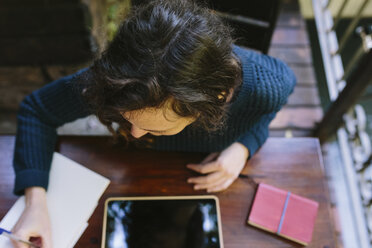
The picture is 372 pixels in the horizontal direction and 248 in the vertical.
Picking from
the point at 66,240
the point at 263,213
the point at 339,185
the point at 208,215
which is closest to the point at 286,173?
the point at 263,213

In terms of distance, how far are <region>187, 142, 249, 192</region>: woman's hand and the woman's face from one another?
9.7 inches

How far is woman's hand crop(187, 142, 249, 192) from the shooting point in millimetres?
885

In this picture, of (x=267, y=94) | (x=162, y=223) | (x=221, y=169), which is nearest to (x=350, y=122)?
(x=267, y=94)

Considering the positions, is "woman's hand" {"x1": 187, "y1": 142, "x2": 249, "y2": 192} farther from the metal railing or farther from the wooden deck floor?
the wooden deck floor

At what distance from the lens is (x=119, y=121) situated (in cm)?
76

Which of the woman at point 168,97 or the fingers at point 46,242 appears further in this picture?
the fingers at point 46,242

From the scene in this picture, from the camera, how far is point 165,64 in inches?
22.6

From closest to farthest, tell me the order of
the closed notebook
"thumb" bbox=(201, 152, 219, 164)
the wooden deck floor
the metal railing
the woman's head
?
the woman's head < the closed notebook < "thumb" bbox=(201, 152, 219, 164) < the metal railing < the wooden deck floor

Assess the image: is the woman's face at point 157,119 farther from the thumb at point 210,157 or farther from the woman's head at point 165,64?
the thumb at point 210,157

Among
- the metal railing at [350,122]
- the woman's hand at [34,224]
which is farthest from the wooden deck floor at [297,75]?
the woman's hand at [34,224]

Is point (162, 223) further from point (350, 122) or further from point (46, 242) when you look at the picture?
point (350, 122)

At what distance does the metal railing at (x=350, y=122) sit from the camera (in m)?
1.46

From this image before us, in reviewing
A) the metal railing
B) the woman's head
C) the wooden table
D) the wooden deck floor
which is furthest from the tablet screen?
the wooden deck floor

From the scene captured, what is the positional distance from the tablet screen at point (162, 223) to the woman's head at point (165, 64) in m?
0.28
